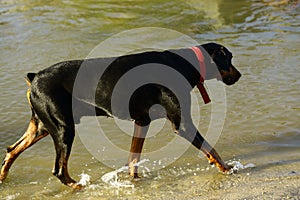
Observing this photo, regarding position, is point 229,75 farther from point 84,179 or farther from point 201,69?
point 84,179

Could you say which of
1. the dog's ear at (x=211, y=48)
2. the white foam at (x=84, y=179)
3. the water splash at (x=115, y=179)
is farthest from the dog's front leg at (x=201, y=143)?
the white foam at (x=84, y=179)

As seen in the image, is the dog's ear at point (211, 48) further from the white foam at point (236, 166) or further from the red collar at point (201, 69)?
the white foam at point (236, 166)

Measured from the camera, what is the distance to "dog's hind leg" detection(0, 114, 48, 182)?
490 cm

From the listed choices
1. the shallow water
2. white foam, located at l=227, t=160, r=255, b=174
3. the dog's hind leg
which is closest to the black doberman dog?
the dog's hind leg

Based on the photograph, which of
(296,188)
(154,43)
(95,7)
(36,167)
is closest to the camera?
(296,188)

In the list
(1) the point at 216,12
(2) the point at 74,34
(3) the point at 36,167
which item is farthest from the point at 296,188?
(1) the point at 216,12

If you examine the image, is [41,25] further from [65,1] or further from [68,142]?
[68,142]

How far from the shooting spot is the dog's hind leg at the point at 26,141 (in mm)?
4902

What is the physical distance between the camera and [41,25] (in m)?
11.3

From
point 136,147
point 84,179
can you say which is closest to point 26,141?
point 84,179

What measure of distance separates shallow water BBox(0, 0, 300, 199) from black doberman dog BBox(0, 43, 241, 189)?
0.31 meters

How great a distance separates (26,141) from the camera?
194 inches

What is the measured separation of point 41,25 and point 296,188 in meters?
8.38

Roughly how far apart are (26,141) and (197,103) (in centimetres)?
265
